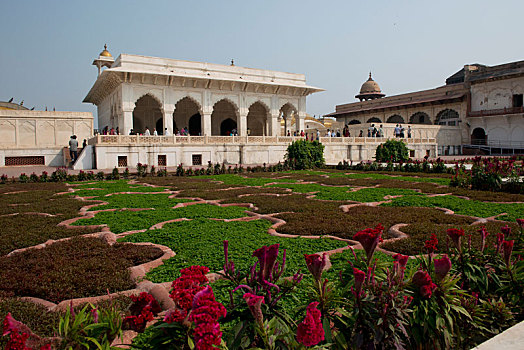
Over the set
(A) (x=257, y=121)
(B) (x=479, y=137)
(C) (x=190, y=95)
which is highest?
(C) (x=190, y=95)

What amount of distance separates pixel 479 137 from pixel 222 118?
68.1ft

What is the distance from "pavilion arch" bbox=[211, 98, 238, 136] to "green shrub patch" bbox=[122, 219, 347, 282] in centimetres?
2256

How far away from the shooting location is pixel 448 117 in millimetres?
33125

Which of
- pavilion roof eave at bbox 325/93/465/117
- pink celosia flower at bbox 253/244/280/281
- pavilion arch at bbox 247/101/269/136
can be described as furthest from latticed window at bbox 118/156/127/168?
pavilion roof eave at bbox 325/93/465/117

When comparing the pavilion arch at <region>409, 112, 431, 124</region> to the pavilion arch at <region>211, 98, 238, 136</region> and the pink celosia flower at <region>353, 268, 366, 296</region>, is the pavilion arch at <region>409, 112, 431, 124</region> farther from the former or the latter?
the pink celosia flower at <region>353, 268, 366, 296</region>

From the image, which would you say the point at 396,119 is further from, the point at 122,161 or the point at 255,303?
the point at 255,303

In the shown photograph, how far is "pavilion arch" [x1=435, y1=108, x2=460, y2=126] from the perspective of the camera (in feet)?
106

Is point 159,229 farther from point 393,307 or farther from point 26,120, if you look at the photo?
point 26,120

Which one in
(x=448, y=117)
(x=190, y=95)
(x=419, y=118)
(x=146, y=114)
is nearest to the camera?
(x=190, y=95)

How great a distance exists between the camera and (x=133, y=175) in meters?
12.6

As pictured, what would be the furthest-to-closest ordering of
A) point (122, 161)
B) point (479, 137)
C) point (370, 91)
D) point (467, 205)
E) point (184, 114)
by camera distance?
point (370, 91)
point (479, 137)
point (184, 114)
point (122, 161)
point (467, 205)

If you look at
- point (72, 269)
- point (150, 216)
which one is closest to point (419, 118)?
point (150, 216)

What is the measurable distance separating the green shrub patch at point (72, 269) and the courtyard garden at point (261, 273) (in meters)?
0.01

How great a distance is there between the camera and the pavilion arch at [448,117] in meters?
32.2
